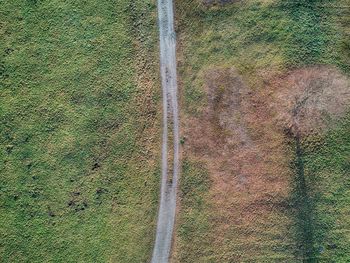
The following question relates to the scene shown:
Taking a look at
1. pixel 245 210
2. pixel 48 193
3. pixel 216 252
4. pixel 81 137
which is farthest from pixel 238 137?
pixel 48 193

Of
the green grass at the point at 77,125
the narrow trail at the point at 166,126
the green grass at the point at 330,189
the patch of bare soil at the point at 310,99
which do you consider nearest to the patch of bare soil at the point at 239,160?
the patch of bare soil at the point at 310,99

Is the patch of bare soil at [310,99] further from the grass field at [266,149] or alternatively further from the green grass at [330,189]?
the green grass at [330,189]

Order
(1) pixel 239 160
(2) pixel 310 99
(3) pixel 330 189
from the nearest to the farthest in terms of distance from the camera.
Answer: (2) pixel 310 99, (3) pixel 330 189, (1) pixel 239 160

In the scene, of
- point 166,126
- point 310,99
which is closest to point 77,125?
point 166,126

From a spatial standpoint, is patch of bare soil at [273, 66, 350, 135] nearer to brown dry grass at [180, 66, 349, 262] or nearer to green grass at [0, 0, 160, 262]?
brown dry grass at [180, 66, 349, 262]

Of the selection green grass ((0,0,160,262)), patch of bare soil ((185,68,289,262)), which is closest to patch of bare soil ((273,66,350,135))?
patch of bare soil ((185,68,289,262))

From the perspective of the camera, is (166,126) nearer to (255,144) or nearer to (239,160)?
(239,160)
